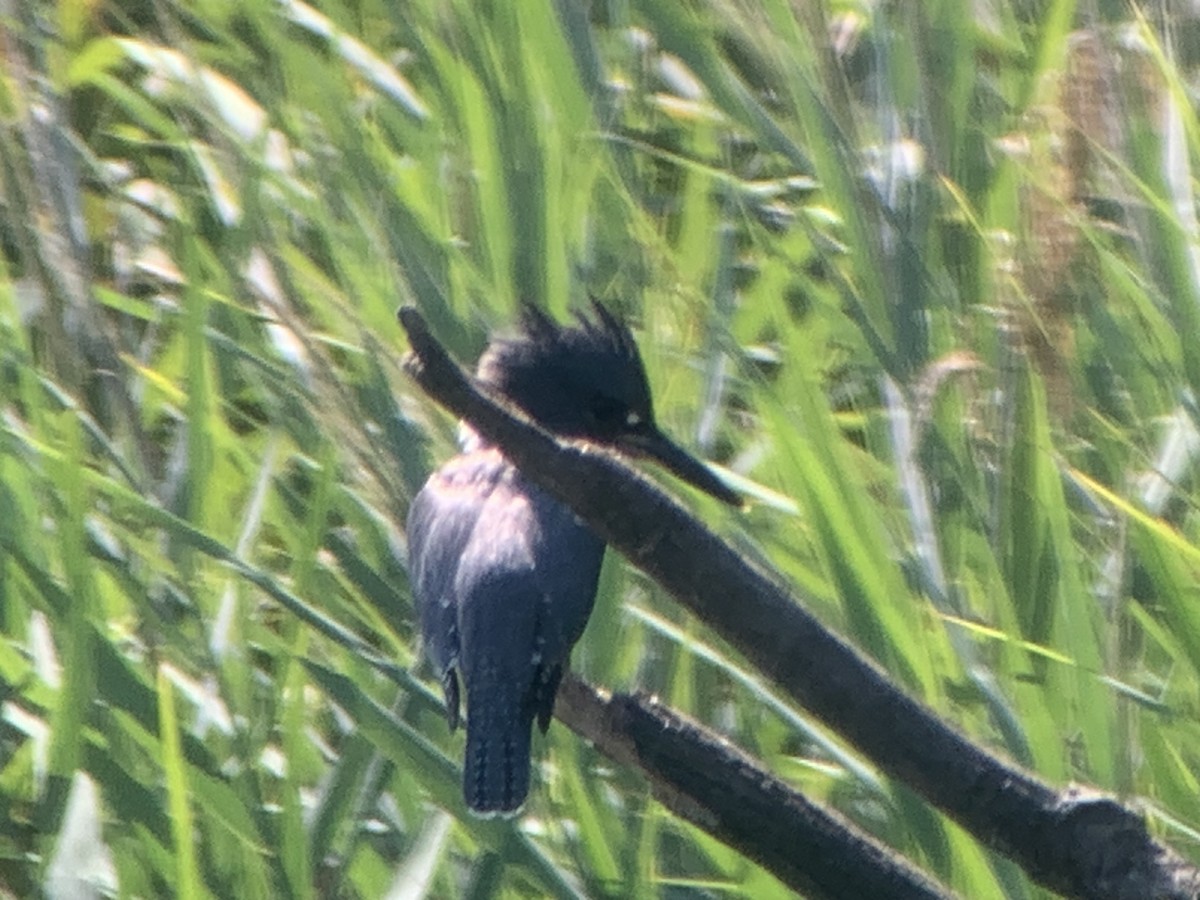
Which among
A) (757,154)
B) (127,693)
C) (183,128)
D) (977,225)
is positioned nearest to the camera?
(127,693)

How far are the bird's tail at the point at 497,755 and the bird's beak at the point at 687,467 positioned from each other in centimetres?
25

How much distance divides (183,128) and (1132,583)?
1154 millimetres

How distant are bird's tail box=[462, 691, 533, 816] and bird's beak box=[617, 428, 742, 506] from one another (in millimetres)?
247

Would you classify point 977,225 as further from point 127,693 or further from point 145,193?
point 145,193

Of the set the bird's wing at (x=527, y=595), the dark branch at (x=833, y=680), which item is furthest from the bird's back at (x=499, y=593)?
the dark branch at (x=833, y=680)

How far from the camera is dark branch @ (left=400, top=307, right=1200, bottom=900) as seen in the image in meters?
1.09

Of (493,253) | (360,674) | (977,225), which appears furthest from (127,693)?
(977,225)

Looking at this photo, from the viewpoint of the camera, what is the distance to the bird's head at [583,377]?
2.02m

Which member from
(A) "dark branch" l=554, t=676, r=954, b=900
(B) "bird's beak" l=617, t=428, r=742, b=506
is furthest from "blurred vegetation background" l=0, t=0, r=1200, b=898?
(A) "dark branch" l=554, t=676, r=954, b=900

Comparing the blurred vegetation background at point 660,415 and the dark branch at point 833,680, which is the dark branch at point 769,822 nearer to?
the dark branch at point 833,680

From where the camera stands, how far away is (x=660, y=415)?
81.3 inches

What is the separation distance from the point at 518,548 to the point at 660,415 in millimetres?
228

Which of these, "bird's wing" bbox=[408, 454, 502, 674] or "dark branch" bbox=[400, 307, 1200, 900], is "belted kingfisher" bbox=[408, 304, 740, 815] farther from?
"dark branch" bbox=[400, 307, 1200, 900]

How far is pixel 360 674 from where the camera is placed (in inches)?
70.5
